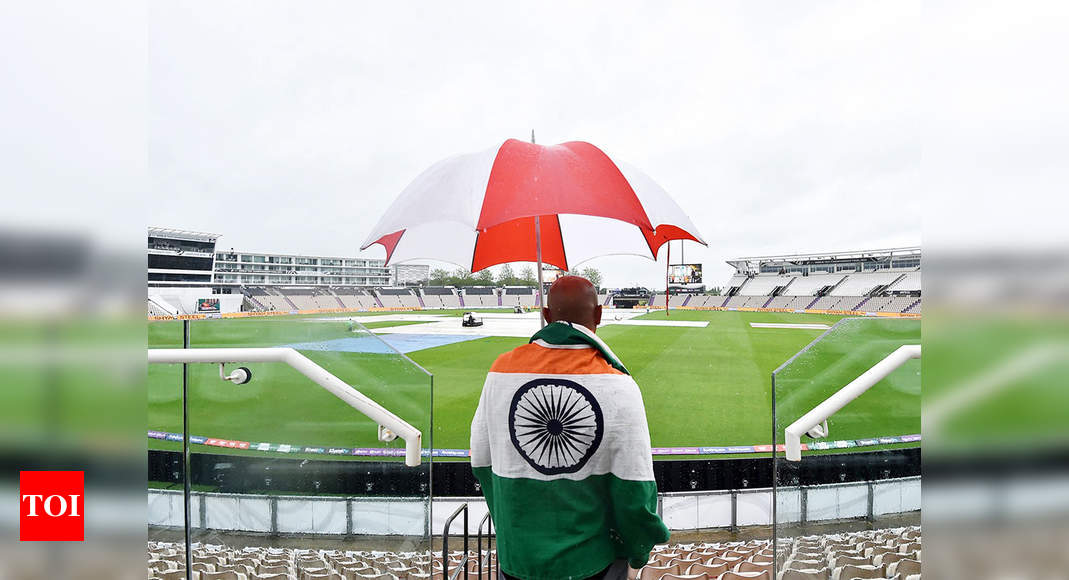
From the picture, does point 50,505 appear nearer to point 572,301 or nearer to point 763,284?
point 572,301

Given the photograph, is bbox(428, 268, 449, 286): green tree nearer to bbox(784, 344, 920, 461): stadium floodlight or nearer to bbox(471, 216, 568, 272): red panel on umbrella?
bbox(471, 216, 568, 272): red panel on umbrella

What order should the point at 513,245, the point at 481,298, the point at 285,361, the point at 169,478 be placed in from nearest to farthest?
the point at 285,361 → the point at 169,478 → the point at 513,245 → the point at 481,298

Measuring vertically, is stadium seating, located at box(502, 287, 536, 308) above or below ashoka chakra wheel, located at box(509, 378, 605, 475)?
above

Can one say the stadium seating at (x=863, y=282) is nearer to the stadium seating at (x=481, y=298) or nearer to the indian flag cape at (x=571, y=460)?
the stadium seating at (x=481, y=298)

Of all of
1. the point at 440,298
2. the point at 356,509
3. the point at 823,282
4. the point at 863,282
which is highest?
the point at 823,282

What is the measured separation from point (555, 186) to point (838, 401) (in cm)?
107

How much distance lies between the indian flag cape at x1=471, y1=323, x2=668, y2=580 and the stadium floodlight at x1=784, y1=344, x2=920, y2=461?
70cm

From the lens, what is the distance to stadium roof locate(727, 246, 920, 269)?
47344 millimetres

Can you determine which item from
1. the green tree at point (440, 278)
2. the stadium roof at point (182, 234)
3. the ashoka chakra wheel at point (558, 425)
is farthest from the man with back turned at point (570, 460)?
the green tree at point (440, 278)

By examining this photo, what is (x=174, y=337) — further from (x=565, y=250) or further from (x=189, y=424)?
(x=565, y=250)

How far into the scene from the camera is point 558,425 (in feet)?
3.74

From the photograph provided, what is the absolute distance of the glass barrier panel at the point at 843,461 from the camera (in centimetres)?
166

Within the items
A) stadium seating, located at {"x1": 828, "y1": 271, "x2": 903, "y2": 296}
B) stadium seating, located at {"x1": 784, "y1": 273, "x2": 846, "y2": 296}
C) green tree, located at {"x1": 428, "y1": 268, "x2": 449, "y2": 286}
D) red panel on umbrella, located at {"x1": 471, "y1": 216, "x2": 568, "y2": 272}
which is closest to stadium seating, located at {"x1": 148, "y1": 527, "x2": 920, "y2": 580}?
red panel on umbrella, located at {"x1": 471, "y1": 216, "x2": 568, "y2": 272}

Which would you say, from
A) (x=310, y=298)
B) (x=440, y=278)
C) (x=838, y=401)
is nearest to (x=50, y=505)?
(x=838, y=401)
